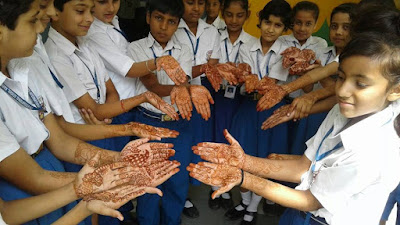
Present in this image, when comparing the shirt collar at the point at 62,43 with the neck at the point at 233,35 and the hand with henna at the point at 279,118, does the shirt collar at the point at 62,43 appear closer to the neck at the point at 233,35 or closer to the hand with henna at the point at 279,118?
the hand with henna at the point at 279,118

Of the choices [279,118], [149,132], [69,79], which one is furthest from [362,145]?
[69,79]

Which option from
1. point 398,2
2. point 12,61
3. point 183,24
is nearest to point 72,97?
point 12,61

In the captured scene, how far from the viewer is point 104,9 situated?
215cm

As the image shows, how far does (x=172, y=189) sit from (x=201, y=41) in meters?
1.17

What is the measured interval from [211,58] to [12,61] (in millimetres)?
1653

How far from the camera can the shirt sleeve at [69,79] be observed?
174 cm

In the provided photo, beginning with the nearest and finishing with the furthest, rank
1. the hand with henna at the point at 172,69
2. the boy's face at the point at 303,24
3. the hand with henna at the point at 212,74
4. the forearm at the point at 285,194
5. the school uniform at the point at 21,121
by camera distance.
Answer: the school uniform at the point at 21,121
the forearm at the point at 285,194
the hand with henna at the point at 172,69
the hand with henna at the point at 212,74
the boy's face at the point at 303,24

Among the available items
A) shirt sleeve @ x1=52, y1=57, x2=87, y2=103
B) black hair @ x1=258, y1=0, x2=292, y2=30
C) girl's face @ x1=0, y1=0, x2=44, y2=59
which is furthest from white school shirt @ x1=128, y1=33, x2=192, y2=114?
girl's face @ x1=0, y1=0, x2=44, y2=59

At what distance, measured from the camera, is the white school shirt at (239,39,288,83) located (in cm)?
250

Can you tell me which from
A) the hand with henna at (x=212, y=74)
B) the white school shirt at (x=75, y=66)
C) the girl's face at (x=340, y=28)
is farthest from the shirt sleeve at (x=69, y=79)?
the girl's face at (x=340, y=28)

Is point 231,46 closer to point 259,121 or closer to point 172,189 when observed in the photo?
point 259,121

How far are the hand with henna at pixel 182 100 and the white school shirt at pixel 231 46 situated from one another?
2.78ft

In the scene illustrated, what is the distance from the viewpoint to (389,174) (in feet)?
3.90

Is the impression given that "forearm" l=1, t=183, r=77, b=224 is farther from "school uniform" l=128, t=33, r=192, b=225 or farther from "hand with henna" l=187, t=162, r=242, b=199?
"school uniform" l=128, t=33, r=192, b=225
